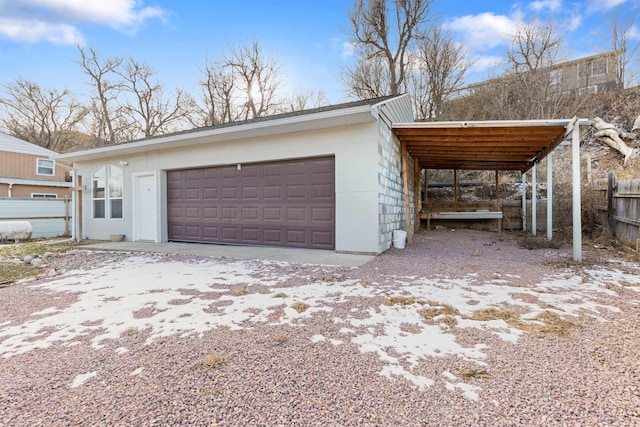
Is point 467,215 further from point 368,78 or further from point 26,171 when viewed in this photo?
point 26,171

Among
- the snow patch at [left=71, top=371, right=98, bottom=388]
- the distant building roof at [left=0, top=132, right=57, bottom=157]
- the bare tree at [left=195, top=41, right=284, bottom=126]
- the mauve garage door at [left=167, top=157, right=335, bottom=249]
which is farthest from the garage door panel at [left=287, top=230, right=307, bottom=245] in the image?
the distant building roof at [left=0, top=132, right=57, bottom=157]

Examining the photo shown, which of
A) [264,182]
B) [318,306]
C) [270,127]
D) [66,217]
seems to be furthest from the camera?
[66,217]

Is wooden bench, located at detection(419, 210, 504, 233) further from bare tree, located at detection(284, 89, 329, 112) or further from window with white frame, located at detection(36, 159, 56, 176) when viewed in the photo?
window with white frame, located at detection(36, 159, 56, 176)

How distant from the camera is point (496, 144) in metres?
6.99


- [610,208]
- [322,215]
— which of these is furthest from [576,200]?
[322,215]

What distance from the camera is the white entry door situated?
8.54 meters

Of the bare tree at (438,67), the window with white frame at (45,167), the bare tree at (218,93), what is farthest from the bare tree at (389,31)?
the window with white frame at (45,167)

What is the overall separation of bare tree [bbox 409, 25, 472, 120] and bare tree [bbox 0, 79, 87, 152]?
2111 centimetres

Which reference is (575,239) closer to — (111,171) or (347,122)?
(347,122)

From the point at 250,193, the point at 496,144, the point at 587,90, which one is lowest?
the point at 250,193

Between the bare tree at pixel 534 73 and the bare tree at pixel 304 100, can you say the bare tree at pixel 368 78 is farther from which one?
the bare tree at pixel 534 73

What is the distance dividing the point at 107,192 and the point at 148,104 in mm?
13359

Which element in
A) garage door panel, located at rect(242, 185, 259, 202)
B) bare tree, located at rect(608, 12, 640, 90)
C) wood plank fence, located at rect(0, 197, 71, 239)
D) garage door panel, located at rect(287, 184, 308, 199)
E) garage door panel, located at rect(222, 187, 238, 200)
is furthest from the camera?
bare tree, located at rect(608, 12, 640, 90)

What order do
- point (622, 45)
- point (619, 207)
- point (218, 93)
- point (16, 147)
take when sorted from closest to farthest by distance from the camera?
point (619, 207)
point (622, 45)
point (16, 147)
point (218, 93)
